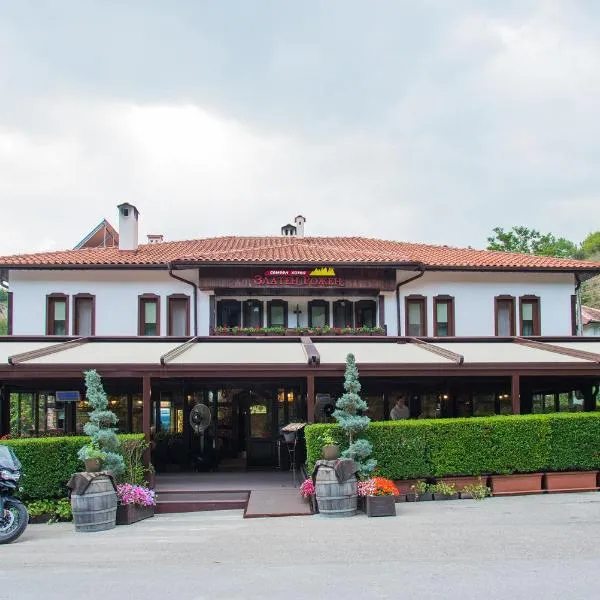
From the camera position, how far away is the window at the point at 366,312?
21672 millimetres

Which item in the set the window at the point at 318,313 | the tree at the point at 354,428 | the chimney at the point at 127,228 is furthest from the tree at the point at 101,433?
the chimney at the point at 127,228

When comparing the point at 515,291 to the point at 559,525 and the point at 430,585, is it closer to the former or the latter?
the point at 559,525

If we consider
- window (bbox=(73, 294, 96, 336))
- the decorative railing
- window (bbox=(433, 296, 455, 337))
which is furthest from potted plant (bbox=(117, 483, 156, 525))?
window (bbox=(433, 296, 455, 337))

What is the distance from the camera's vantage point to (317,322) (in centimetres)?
2148

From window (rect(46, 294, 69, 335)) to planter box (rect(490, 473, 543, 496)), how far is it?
13276 mm

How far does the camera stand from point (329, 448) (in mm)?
12609

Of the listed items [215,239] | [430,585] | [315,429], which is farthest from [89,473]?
[215,239]

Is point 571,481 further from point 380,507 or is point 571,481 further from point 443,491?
point 380,507

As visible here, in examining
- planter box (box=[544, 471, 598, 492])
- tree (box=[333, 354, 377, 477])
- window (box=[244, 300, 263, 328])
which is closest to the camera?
tree (box=[333, 354, 377, 477])

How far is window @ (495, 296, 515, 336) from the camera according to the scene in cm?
2205

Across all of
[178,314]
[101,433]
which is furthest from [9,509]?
[178,314]

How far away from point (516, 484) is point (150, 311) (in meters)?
12.1

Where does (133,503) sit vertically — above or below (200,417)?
below

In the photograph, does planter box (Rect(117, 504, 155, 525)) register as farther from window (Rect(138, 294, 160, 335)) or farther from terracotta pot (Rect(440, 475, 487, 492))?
window (Rect(138, 294, 160, 335))
